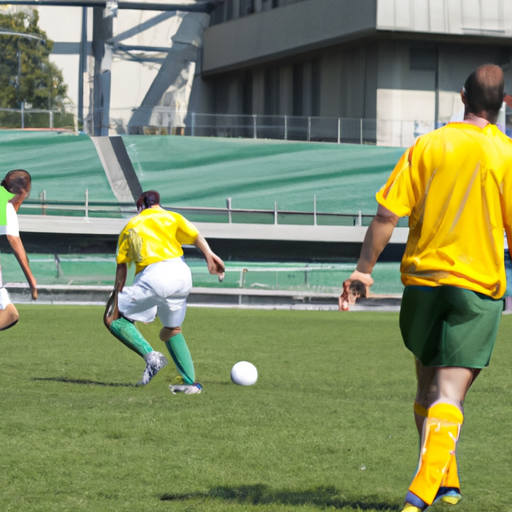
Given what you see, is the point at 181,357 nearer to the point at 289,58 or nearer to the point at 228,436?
the point at 228,436

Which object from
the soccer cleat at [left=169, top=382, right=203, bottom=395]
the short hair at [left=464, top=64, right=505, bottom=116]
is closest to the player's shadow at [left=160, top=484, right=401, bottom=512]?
the short hair at [left=464, top=64, right=505, bottom=116]

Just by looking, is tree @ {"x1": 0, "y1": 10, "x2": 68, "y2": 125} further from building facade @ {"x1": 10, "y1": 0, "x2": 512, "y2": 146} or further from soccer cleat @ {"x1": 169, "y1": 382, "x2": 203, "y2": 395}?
soccer cleat @ {"x1": 169, "y1": 382, "x2": 203, "y2": 395}

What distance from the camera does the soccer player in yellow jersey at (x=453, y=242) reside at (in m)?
4.15

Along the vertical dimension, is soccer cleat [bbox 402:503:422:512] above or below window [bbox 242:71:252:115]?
below

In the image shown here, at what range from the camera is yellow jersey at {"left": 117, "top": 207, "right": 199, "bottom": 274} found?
870 cm

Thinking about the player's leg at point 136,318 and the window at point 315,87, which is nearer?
the player's leg at point 136,318

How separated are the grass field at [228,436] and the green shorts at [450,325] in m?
0.87

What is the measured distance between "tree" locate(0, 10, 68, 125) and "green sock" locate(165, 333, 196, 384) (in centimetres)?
3699

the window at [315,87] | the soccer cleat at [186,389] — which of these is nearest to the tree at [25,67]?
the window at [315,87]

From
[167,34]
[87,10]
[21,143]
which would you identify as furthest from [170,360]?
[87,10]

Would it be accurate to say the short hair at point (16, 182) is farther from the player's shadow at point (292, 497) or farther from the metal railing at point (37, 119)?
the metal railing at point (37, 119)

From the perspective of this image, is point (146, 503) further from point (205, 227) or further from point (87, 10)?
point (87, 10)

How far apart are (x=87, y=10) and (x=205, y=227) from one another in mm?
23015

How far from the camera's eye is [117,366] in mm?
11234
